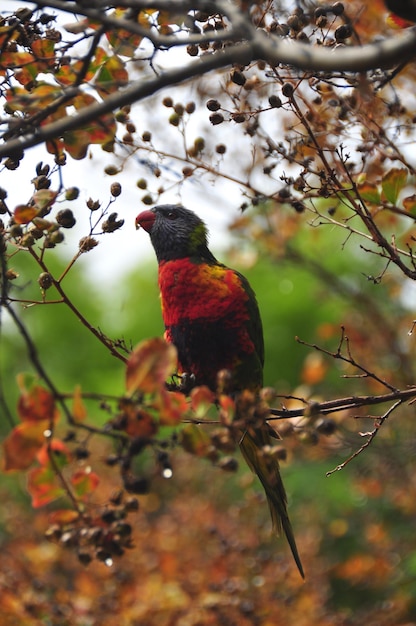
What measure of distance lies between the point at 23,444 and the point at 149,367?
274 mm

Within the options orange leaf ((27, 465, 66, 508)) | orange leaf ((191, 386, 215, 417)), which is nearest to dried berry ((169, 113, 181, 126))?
orange leaf ((191, 386, 215, 417))

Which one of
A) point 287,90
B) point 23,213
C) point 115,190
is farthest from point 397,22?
point 23,213

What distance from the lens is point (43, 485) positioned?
50.3 inches

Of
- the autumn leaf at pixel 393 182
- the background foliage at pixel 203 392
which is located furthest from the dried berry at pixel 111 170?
the autumn leaf at pixel 393 182

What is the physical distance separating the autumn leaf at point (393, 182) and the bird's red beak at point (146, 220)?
3.90ft

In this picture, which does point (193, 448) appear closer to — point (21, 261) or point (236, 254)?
point (236, 254)

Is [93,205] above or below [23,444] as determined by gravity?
above

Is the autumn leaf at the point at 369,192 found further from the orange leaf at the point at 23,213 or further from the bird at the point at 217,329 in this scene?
the orange leaf at the point at 23,213

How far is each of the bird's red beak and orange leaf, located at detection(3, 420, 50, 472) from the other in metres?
1.71

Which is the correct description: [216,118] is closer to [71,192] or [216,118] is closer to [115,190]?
[115,190]

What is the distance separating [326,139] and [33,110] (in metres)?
1.31

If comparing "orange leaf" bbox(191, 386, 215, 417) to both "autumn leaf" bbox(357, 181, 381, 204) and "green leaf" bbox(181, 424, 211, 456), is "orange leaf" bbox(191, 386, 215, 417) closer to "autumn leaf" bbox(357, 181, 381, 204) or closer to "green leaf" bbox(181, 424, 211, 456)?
"green leaf" bbox(181, 424, 211, 456)

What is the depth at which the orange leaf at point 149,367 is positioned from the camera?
1069mm

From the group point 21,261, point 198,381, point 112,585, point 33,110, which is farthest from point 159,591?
point 21,261
